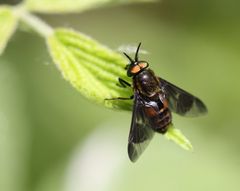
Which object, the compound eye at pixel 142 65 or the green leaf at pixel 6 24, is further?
the compound eye at pixel 142 65

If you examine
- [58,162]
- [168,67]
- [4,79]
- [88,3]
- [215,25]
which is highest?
[215,25]

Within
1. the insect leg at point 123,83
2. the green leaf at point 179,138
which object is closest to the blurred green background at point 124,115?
the insect leg at point 123,83

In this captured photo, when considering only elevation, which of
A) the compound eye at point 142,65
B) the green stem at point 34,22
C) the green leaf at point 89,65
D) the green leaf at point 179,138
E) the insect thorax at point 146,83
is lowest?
the green leaf at point 179,138

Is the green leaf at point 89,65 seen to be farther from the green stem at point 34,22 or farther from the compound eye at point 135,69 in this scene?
A: the compound eye at point 135,69

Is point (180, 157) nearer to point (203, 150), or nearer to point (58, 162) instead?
point (203, 150)

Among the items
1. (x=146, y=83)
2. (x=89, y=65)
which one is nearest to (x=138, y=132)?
(x=146, y=83)

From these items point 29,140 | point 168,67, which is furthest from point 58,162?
point 168,67

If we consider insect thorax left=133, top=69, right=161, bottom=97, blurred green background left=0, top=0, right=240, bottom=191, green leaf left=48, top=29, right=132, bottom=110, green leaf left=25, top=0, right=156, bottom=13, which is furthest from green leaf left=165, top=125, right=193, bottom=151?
blurred green background left=0, top=0, right=240, bottom=191
